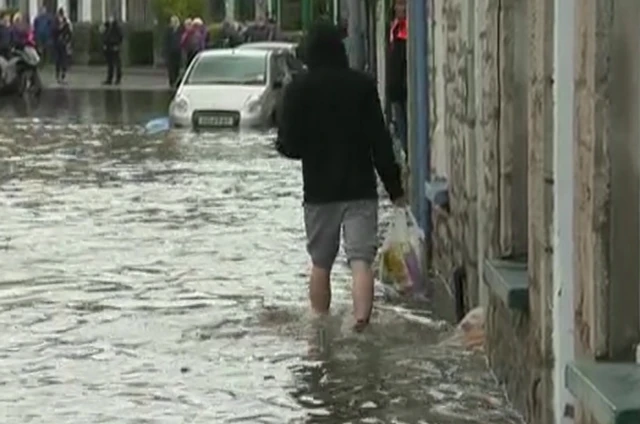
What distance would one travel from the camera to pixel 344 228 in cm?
1133

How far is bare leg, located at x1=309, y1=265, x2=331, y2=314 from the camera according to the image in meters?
11.6

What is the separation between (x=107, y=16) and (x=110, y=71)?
2031 centimetres

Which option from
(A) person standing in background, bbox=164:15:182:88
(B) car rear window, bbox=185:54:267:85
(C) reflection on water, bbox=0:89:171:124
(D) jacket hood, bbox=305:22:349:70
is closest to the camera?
(D) jacket hood, bbox=305:22:349:70

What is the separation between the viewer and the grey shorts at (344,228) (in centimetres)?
1119

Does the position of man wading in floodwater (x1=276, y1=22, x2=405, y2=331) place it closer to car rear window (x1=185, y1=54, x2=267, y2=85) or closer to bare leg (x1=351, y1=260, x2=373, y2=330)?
bare leg (x1=351, y1=260, x2=373, y2=330)

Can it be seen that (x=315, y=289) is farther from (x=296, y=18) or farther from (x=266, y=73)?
(x=296, y=18)

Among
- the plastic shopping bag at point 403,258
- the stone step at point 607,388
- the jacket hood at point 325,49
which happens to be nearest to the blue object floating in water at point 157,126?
the plastic shopping bag at point 403,258

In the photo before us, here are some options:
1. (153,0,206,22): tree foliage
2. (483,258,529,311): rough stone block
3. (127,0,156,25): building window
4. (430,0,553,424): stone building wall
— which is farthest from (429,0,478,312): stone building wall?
(127,0,156,25): building window

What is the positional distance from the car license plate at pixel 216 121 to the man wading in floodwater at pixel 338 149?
1887 cm

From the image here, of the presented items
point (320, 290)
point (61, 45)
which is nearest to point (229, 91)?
point (320, 290)

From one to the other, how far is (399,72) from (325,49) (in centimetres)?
884

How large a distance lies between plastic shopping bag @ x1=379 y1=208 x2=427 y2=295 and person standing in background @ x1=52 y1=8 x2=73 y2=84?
36414 millimetres

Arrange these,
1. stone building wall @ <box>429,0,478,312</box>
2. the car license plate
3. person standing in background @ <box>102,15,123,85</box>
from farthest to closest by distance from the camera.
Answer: person standing in background @ <box>102,15,123,85</box>
the car license plate
stone building wall @ <box>429,0,478,312</box>

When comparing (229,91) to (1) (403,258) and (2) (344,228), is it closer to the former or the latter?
(1) (403,258)
